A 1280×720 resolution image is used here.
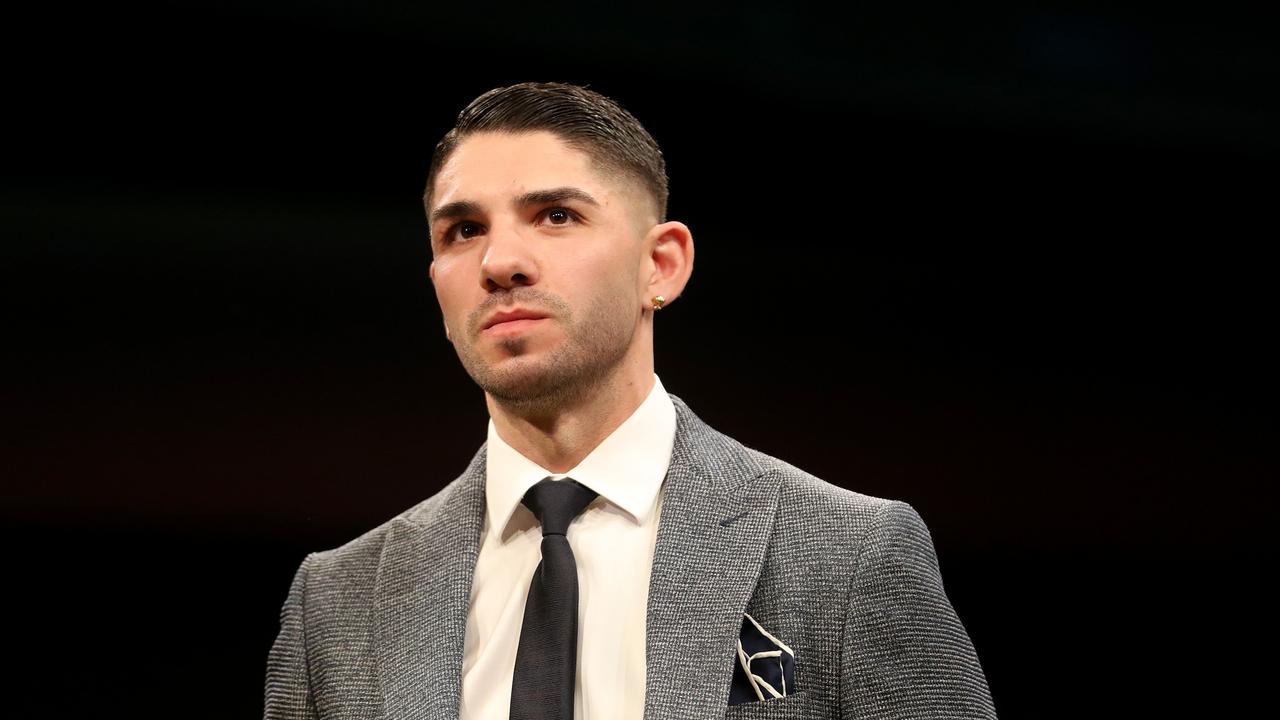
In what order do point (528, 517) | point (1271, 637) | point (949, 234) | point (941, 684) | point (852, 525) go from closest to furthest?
point (941, 684)
point (852, 525)
point (528, 517)
point (1271, 637)
point (949, 234)

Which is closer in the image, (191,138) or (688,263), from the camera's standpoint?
(688,263)

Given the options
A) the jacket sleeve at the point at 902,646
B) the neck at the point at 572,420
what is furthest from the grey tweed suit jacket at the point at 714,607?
the neck at the point at 572,420

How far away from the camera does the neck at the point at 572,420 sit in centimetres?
190

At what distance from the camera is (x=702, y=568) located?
5.79 ft

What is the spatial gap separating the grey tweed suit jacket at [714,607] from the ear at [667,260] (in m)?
0.18

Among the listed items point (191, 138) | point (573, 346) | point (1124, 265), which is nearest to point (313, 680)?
point (573, 346)

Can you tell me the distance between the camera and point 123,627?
8.67 ft

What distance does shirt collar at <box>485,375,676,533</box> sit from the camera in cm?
187

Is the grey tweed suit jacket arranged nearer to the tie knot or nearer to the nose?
the tie knot

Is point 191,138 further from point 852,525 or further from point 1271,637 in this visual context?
point 1271,637

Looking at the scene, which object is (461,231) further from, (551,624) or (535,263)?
(551,624)

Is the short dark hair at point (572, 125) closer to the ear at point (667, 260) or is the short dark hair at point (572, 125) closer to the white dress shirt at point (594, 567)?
the ear at point (667, 260)

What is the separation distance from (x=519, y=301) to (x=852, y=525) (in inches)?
22.3

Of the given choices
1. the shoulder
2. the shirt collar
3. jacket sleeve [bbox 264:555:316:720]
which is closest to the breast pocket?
the shirt collar
